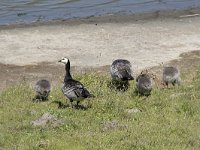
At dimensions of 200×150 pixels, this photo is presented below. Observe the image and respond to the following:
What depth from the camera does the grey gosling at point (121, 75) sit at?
16266 mm

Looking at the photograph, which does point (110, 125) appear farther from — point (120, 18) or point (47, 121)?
point (120, 18)

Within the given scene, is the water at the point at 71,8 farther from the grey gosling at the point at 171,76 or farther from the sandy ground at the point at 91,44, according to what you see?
the grey gosling at the point at 171,76

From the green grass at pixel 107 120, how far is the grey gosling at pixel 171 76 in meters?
0.25

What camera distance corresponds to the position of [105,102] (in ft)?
47.6

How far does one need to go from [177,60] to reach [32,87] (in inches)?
203

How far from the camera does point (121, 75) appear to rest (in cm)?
1628

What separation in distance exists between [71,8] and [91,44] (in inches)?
294

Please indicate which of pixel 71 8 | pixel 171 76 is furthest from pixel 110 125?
pixel 71 8

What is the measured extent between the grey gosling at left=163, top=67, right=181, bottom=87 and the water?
11.0 metres

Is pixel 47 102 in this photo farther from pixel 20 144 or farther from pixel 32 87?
pixel 20 144

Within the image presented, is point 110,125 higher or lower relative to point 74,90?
lower

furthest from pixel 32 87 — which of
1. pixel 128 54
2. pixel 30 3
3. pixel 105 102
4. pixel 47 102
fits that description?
pixel 30 3

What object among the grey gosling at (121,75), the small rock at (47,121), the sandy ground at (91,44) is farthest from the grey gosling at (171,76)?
the small rock at (47,121)

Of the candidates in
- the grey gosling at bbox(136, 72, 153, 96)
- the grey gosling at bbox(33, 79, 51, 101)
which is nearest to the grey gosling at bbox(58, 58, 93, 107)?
the grey gosling at bbox(33, 79, 51, 101)
